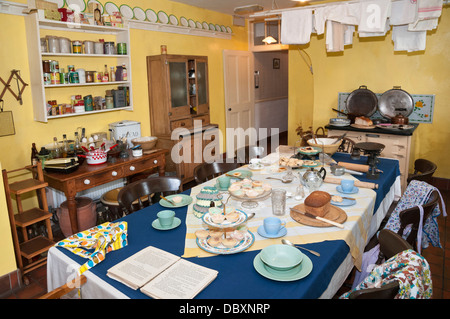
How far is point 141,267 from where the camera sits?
153cm

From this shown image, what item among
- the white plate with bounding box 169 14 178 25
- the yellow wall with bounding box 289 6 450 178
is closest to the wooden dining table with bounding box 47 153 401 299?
the yellow wall with bounding box 289 6 450 178

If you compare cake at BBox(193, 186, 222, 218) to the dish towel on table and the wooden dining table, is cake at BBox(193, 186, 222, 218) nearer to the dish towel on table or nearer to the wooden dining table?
the wooden dining table

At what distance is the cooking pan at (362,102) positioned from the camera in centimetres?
478

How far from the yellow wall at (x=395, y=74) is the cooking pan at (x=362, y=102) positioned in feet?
0.46

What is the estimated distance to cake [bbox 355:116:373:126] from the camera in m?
4.49

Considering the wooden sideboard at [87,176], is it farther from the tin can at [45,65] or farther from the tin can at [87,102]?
the tin can at [45,65]

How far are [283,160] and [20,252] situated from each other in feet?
7.61

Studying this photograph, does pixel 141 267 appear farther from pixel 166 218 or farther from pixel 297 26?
pixel 297 26

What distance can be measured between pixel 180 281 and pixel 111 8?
3.79 m

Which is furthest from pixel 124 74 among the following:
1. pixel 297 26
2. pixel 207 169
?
pixel 297 26

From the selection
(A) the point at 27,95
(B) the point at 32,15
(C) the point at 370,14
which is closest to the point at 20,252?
(A) the point at 27,95

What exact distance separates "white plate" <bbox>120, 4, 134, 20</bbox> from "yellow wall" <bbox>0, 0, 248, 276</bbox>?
2.9 inches

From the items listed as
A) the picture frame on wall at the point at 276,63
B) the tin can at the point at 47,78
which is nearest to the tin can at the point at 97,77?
the tin can at the point at 47,78
